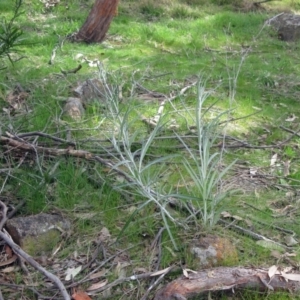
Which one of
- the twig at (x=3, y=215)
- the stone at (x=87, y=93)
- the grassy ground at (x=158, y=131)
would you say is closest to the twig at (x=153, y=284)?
the grassy ground at (x=158, y=131)

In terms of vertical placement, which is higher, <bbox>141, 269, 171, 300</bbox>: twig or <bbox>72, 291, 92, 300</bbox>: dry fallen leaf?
<bbox>72, 291, 92, 300</bbox>: dry fallen leaf

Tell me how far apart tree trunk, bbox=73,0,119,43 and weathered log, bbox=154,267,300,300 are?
5422mm

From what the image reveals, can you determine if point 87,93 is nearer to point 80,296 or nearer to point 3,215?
point 3,215

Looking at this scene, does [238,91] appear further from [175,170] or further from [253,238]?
[253,238]

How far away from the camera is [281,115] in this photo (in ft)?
17.4

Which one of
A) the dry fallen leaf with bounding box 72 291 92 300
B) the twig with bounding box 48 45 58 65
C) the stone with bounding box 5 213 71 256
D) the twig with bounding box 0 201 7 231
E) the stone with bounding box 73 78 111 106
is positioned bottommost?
the twig with bounding box 48 45 58 65

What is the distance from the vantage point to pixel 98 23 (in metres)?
7.60

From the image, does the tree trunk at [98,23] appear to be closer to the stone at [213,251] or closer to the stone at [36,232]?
the stone at [36,232]

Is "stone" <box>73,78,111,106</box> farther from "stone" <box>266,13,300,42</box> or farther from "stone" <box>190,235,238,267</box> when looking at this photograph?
"stone" <box>266,13,300,42</box>

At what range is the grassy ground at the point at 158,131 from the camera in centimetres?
314

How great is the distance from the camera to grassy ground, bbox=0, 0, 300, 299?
124 inches

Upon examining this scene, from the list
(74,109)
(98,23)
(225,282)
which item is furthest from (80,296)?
(98,23)

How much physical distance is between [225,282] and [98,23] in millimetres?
5548

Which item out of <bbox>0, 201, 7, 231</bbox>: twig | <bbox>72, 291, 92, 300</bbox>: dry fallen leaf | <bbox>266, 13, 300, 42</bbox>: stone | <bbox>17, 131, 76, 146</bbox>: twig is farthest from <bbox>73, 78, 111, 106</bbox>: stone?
<bbox>266, 13, 300, 42</bbox>: stone
